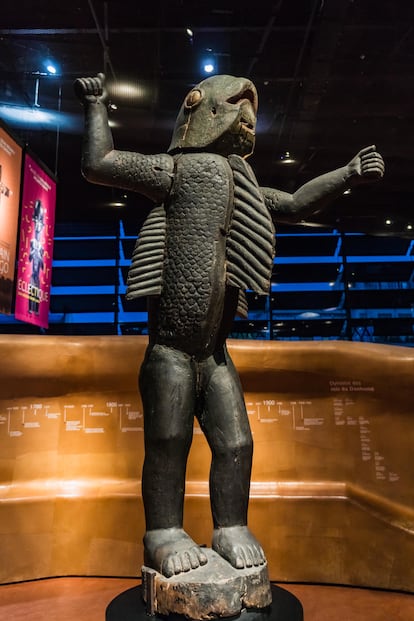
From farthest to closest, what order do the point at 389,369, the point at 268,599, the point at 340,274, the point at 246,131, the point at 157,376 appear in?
the point at 340,274 → the point at 389,369 → the point at 246,131 → the point at 157,376 → the point at 268,599

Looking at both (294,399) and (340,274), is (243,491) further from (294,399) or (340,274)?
(340,274)

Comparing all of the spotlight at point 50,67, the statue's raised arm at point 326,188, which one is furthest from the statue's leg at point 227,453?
the spotlight at point 50,67

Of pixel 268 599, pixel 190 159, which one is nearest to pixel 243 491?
pixel 268 599

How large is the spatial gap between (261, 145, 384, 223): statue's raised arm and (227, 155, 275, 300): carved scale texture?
125mm

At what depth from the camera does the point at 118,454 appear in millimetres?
2225

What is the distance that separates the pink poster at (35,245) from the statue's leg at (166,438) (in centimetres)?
209

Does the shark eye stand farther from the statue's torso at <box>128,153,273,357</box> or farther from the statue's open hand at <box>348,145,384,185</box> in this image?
the statue's open hand at <box>348,145,384,185</box>

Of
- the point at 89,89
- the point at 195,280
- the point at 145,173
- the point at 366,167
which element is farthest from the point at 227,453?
the point at 89,89

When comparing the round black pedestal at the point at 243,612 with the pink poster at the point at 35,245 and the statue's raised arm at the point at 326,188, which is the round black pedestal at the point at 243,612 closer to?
the statue's raised arm at the point at 326,188

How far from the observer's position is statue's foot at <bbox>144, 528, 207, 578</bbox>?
1385mm

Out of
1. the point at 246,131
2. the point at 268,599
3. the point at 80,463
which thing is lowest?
the point at 268,599

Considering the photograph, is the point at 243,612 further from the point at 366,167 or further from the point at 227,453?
the point at 366,167

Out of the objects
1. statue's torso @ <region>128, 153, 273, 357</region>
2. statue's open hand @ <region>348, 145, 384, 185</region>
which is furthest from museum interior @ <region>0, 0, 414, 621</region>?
statue's open hand @ <region>348, 145, 384, 185</region>

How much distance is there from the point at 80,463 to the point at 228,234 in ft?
4.02
